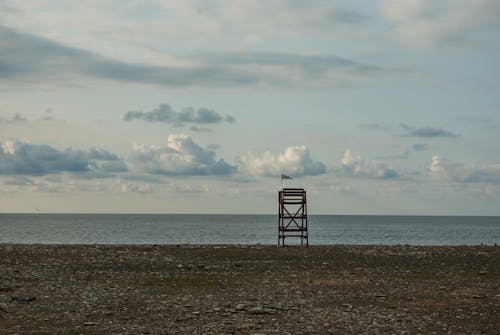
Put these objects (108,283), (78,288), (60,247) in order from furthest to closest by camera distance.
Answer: (60,247), (108,283), (78,288)

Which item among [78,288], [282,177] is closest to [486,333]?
[78,288]

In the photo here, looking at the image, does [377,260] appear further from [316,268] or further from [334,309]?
[334,309]

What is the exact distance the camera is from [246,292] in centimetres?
2858

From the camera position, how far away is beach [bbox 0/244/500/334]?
2162cm

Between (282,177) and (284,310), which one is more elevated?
(282,177)

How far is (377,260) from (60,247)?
82.8 ft

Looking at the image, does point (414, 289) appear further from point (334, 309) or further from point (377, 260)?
point (377, 260)

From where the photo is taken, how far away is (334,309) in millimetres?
24531

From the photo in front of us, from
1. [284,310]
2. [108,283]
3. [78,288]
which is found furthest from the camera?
[108,283]

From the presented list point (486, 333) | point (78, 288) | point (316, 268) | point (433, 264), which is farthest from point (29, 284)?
point (433, 264)

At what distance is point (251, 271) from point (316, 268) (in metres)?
4.38

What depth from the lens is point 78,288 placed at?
29.2 m

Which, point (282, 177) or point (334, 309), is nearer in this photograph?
point (334, 309)

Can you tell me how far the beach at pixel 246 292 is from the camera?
2162cm
